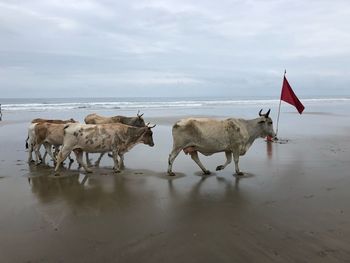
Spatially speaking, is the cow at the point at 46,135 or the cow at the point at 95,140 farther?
the cow at the point at 46,135

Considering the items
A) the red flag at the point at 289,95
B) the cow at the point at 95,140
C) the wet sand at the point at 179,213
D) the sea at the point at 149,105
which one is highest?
the red flag at the point at 289,95

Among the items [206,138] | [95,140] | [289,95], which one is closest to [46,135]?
[95,140]

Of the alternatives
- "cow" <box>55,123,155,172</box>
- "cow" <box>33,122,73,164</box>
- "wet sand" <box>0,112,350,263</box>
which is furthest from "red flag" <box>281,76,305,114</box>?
"cow" <box>33,122,73,164</box>

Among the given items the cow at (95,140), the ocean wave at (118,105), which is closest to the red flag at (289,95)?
the cow at (95,140)

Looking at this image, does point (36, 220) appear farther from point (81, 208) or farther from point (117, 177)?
point (117, 177)

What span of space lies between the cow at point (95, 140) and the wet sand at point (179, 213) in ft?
1.63

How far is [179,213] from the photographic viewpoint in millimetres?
Result: 6355

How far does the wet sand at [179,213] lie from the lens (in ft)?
15.7

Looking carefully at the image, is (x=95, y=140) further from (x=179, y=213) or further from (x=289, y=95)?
(x=289, y=95)

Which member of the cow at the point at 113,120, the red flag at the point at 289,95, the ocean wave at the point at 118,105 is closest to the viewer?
the cow at the point at 113,120

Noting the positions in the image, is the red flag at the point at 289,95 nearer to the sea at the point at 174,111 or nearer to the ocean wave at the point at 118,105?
the sea at the point at 174,111

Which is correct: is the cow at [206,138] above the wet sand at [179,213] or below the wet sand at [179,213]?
above

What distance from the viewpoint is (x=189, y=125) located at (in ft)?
31.0

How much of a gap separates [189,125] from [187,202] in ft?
9.34
